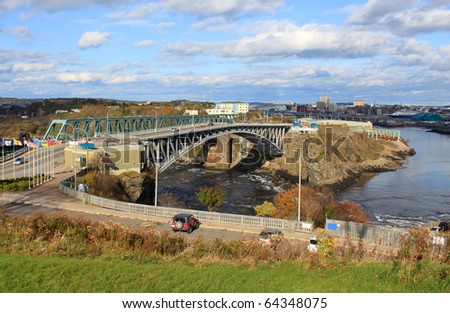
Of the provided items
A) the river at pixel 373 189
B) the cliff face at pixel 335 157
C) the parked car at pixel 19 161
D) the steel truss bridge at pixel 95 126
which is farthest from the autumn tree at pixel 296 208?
the parked car at pixel 19 161

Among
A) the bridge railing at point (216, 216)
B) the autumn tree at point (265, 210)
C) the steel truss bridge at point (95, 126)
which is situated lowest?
the autumn tree at point (265, 210)

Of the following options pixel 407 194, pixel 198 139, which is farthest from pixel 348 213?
pixel 198 139

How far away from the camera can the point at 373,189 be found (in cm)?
5519

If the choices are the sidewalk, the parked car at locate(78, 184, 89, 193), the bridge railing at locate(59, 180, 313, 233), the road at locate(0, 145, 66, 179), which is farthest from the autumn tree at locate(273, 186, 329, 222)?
the road at locate(0, 145, 66, 179)

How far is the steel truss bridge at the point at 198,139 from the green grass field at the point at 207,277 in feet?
92.6

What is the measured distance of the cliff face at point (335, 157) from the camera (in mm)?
65062

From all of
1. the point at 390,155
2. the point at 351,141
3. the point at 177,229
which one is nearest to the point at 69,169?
the point at 177,229

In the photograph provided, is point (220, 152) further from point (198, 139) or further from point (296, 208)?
point (296, 208)

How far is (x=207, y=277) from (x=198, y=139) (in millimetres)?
42458

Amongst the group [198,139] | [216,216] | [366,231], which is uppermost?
[198,139]

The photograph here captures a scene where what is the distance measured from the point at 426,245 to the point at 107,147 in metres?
31.4

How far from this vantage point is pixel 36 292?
7.53 meters

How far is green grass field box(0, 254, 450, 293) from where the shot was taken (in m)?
7.74

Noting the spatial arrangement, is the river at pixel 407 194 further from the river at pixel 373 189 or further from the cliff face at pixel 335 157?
the cliff face at pixel 335 157
